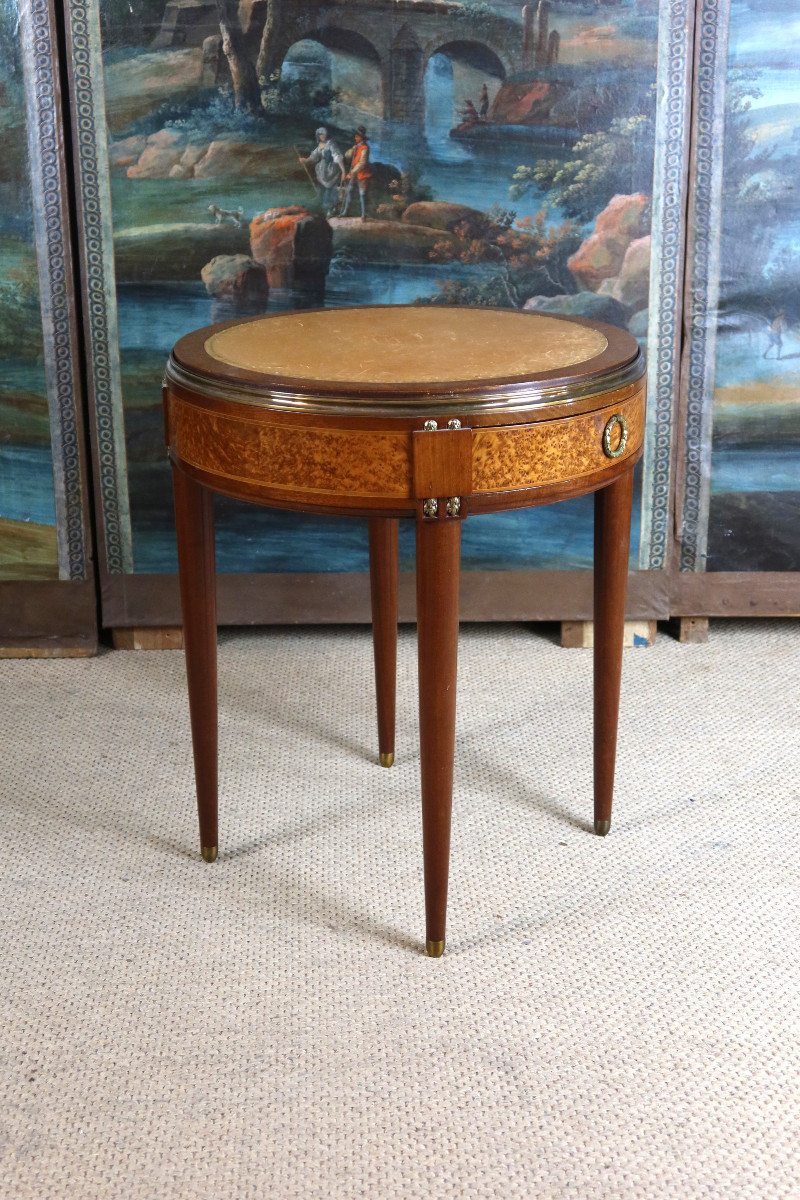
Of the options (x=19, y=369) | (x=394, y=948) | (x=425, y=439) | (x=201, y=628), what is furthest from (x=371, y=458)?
(x=19, y=369)

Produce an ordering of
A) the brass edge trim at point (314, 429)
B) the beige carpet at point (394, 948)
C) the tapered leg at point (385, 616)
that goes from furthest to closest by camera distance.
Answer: the tapered leg at point (385, 616) → the brass edge trim at point (314, 429) → the beige carpet at point (394, 948)

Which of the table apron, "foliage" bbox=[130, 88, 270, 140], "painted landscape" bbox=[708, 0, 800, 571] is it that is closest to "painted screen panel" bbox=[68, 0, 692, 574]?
"foliage" bbox=[130, 88, 270, 140]

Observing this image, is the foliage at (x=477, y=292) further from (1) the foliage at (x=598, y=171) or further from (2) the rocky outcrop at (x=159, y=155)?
(2) the rocky outcrop at (x=159, y=155)

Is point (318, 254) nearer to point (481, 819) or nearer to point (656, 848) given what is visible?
point (481, 819)

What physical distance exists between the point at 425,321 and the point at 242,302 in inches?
34.4

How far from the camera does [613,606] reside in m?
2.18

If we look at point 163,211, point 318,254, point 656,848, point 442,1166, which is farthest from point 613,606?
point 163,211

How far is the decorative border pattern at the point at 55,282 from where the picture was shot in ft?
9.13

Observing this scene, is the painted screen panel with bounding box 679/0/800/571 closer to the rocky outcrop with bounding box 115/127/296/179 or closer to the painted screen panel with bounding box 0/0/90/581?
the rocky outcrop with bounding box 115/127/296/179

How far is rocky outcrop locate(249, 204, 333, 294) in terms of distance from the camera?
2896 millimetres

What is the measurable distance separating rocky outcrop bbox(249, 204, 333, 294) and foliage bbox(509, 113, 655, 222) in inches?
17.8

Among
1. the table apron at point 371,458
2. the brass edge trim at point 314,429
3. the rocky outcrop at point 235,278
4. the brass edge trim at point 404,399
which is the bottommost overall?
the table apron at point 371,458

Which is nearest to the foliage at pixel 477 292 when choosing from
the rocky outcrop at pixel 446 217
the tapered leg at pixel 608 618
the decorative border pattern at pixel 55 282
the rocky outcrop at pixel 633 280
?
the rocky outcrop at pixel 446 217

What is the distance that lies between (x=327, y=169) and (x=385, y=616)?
1.06 metres
